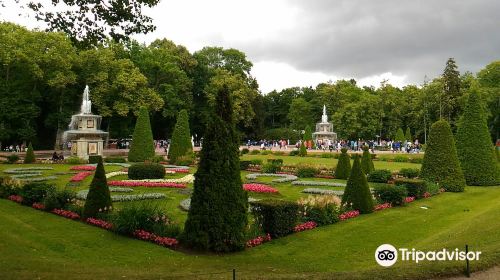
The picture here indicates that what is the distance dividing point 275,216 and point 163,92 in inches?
1875

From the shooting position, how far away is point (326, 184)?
904 inches

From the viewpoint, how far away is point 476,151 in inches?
966

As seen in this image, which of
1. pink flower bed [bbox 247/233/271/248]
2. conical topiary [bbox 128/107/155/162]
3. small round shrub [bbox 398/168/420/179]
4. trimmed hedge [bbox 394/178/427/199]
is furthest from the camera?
conical topiary [bbox 128/107/155/162]

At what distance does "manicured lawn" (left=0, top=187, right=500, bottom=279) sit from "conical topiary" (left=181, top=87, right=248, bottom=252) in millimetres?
407

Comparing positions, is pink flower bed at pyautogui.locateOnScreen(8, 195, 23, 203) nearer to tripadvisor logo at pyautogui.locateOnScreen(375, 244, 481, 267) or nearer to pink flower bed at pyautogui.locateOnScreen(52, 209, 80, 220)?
pink flower bed at pyautogui.locateOnScreen(52, 209, 80, 220)

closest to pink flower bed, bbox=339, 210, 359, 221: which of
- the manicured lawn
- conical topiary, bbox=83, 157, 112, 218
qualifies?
the manicured lawn

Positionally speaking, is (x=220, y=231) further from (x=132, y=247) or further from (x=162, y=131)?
(x=162, y=131)

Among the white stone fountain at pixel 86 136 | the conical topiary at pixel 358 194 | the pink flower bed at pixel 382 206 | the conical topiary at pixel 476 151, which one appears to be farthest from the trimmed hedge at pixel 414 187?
the white stone fountain at pixel 86 136

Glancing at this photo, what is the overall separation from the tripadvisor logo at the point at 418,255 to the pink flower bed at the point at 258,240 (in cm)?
306

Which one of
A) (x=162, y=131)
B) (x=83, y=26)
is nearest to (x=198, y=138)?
(x=162, y=131)

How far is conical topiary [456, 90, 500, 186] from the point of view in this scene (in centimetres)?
2423

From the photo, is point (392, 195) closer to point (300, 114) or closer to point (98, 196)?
point (98, 196)

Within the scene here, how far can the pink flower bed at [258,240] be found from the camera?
11.4 m

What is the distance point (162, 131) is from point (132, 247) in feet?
182
